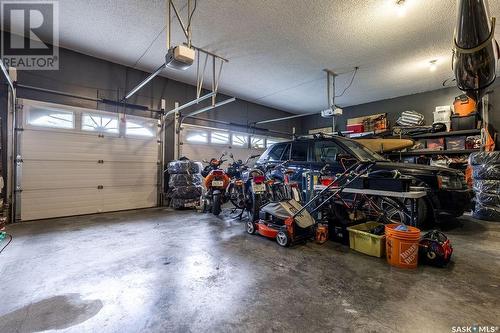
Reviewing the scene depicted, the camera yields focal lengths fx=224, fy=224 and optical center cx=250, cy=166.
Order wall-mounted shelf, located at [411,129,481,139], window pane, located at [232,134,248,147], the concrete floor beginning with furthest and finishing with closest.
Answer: window pane, located at [232,134,248,147], wall-mounted shelf, located at [411,129,481,139], the concrete floor

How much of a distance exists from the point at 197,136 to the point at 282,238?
442 centimetres

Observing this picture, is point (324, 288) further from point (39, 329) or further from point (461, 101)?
point (461, 101)

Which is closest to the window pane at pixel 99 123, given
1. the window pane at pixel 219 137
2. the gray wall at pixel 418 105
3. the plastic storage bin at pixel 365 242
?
the window pane at pixel 219 137

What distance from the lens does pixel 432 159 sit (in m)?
5.84

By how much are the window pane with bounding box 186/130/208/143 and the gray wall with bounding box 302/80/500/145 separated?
5.05 m

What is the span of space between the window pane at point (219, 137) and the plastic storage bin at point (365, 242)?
4.87 meters

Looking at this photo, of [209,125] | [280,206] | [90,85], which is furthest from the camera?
[209,125]

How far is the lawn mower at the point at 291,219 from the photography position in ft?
8.75

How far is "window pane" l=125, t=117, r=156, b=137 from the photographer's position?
5157mm

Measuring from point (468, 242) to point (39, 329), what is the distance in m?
4.41

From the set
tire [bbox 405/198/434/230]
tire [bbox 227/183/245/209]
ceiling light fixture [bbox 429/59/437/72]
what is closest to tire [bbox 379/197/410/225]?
tire [bbox 405/198/434/230]

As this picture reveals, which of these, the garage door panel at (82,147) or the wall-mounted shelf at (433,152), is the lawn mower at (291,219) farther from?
the wall-mounted shelf at (433,152)

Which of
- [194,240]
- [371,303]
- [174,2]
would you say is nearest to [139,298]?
[194,240]

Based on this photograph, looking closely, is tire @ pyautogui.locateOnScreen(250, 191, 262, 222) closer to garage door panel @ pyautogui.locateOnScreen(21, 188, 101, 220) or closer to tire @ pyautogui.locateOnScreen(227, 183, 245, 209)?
tire @ pyautogui.locateOnScreen(227, 183, 245, 209)
